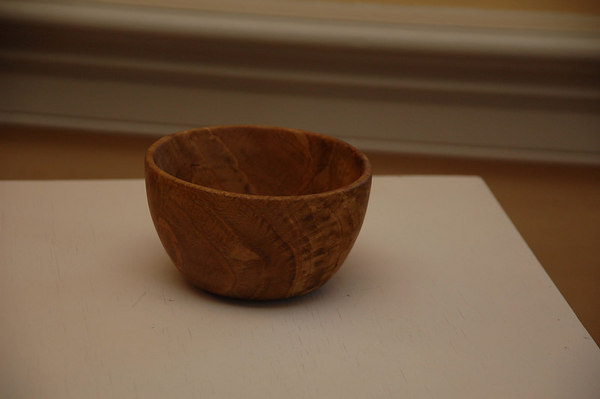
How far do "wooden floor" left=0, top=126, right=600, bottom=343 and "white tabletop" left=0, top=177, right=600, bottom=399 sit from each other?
45 cm

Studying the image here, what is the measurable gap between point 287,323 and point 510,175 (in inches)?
26.6

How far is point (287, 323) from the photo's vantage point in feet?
1.49

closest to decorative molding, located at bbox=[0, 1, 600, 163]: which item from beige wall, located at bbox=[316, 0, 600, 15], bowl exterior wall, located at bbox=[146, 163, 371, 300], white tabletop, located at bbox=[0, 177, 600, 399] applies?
beige wall, located at bbox=[316, 0, 600, 15]

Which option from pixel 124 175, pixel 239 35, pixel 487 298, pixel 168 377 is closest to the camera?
pixel 168 377

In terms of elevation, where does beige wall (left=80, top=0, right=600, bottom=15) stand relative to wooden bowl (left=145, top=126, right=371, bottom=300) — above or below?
below

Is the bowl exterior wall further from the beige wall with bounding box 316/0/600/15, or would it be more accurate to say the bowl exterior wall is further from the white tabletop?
the beige wall with bounding box 316/0/600/15

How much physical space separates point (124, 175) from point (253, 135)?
0.56 m

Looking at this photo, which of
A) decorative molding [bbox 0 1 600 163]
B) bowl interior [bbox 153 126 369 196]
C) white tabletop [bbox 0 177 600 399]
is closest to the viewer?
white tabletop [bbox 0 177 600 399]

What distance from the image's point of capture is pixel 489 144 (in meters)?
1.03

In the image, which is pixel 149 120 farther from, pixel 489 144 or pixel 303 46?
pixel 489 144

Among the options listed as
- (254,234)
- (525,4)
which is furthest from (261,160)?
(525,4)

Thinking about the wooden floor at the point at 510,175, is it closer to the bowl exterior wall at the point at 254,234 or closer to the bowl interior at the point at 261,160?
the bowl interior at the point at 261,160

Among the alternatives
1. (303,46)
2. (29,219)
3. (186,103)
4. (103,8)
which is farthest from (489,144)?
(29,219)

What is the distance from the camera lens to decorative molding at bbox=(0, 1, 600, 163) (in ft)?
3.16
